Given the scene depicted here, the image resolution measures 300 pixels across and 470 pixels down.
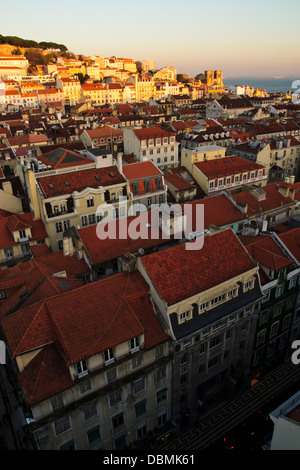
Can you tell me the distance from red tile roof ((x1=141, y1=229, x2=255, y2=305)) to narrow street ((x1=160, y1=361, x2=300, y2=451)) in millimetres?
15996

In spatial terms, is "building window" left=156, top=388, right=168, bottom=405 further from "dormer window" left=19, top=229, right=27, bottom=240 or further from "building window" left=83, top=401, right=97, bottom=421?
"dormer window" left=19, top=229, right=27, bottom=240

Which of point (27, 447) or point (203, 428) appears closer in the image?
point (27, 447)

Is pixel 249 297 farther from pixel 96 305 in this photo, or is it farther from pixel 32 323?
pixel 32 323

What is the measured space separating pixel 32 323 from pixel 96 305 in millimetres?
5531

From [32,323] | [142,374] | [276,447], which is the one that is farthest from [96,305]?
[276,447]

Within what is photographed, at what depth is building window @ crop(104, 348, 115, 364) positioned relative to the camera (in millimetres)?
27923

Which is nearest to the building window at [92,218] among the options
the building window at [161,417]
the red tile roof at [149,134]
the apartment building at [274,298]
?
the apartment building at [274,298]

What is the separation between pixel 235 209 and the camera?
5488cm

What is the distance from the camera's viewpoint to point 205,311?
3312cm

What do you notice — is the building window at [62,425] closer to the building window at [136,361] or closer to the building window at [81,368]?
the building window at [81,368]

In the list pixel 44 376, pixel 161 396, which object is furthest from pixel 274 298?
pixel 44 376

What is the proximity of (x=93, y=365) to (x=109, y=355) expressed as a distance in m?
1.52

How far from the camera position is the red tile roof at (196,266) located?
32125mm
